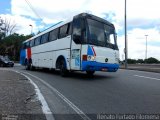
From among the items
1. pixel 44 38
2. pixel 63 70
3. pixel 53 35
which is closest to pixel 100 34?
pixel 63 70

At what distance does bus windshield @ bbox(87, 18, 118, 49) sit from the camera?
16.0m

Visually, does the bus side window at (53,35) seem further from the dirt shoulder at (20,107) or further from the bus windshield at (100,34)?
the dirt shoulder at (20,107)

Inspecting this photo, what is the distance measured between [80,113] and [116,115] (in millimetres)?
909

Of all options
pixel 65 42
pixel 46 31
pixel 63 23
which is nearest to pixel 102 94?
pixel 65 42

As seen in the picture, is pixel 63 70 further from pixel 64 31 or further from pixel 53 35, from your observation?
pixel 53 35

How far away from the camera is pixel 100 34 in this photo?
16.5 metres

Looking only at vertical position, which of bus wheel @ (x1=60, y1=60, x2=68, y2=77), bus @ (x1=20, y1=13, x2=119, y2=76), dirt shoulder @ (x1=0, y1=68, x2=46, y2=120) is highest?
bus @ (x1=20, y1=13, x2=119, y2=76)

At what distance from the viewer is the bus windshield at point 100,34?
52.6 ft

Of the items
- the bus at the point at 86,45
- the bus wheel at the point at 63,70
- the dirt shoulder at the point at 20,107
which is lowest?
the dirt shoulder at the point at 20,107

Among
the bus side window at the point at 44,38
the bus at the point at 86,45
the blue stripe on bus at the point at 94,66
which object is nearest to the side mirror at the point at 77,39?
the bus at the point at 86,45

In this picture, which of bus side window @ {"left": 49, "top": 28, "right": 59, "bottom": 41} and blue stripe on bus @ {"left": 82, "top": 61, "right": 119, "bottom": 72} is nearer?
blue stripe on bus @ {"left": 82, "top": 61, "right": 119, "bottom": 72}

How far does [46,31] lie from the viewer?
2356 centimetres

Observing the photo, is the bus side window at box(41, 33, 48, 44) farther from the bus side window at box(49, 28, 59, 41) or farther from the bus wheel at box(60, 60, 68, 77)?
the bus wheel at box(60, 60, 68, 77)

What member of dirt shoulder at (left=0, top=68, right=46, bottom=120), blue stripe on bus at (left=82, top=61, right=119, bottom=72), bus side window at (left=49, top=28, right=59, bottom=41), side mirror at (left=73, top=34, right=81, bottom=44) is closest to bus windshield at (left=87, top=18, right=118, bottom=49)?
side mirror at (left=73, top=34, right=81, bottom=44)
